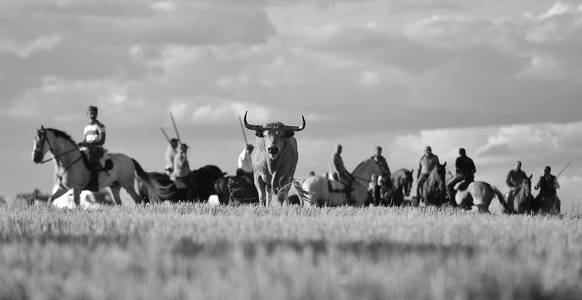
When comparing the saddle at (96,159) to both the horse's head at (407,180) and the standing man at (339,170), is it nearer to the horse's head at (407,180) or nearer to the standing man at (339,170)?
the standing man at (339,170)

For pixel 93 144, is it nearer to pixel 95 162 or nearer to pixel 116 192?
pixel 95 162

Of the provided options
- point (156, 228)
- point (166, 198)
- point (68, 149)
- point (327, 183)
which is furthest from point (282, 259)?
point (327, 183)

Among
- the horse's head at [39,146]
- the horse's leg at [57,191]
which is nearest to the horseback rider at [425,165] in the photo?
the horse's leg at [57,191]

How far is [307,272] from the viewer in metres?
8.46

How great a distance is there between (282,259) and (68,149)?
18823 millimetres

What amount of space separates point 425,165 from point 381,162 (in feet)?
15.7

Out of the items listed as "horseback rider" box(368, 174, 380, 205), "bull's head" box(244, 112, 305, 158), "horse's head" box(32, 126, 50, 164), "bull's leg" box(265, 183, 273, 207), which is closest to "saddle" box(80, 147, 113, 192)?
"horse's head" box(32, 126, 50, 164)

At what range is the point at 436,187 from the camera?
29.6 m

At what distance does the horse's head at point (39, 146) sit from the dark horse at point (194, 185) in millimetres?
4718

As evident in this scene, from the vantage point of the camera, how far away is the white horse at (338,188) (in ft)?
119

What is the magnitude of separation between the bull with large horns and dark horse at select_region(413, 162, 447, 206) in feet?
19.1

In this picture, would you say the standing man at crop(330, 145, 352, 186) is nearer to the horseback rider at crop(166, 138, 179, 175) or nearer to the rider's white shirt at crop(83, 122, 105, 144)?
the horseback rider at crop(166, 138, 179, 175)

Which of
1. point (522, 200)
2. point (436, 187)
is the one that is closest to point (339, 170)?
point (436, 187)

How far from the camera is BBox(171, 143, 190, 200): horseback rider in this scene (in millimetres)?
31453
